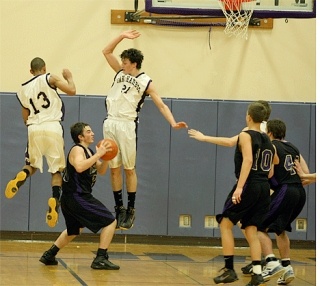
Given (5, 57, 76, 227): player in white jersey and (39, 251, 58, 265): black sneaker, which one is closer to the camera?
(39, 251, 58, 265): black sneaker

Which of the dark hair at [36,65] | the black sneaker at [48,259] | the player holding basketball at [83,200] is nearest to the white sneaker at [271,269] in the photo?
the player holding basketball at [83,200]

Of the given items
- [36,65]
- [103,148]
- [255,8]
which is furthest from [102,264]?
[255,8]

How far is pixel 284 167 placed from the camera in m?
9.28

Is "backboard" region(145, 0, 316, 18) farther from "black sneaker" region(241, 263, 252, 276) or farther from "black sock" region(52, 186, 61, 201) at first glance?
"black sneaker" region(241, 263, 252, 276)

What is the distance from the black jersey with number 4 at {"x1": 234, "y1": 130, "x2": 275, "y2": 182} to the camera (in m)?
8.41

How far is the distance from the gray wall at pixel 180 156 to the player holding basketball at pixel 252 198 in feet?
13.0

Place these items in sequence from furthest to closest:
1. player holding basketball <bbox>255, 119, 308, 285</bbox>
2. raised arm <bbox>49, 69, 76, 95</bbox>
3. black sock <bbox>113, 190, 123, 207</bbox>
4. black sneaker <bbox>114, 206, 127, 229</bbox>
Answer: black sock <bbox>113, 190, 123, 207</bbox>, black sneaker <bbox>114, 206, 127, 229</bbox>, raised arm <bbox>49, 69, 76, 95</bbox>, player holding basketball <bbox>255, 119, 308, 285</bbox>

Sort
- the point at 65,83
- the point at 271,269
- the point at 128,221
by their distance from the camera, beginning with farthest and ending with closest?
the point at 128,221
the point at 65,83
the point at 271,269

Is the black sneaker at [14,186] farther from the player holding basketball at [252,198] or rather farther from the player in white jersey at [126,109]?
the player holding basketball at [252,198]

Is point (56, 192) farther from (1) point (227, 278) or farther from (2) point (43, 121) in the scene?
(1) point (227, 278)

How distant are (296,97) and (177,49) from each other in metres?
2.08

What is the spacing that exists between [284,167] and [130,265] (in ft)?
7.87

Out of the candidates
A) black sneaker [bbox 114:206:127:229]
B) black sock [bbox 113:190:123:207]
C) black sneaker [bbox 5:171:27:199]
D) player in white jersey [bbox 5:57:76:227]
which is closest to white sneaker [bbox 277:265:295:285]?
black sneaker [bbox 114:206:127:229]

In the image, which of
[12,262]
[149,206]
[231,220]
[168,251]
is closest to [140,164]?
[149,206]
